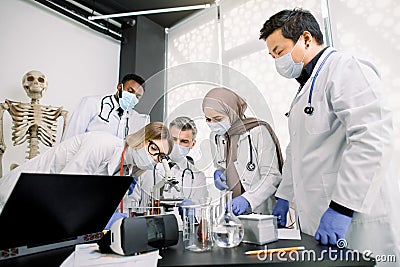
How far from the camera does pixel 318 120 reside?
3.30ft

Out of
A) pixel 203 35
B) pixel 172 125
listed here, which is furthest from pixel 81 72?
pixel 172 125

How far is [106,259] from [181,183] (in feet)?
1.67

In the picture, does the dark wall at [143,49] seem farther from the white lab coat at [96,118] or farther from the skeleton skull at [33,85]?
the skeleton skull at [33,85]

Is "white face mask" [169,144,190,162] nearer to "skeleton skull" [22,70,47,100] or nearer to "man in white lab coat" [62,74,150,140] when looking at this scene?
"man in white lab coat" [62,74,150,140]

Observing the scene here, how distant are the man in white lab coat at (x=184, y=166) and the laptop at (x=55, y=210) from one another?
9.8 inches

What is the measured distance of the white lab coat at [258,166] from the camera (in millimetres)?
1030

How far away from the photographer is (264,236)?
0.70m

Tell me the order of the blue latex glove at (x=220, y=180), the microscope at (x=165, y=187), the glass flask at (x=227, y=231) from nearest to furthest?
the glass flask at (x=227, y=231), the blue latex glove at (x=220, y=180), the microscope at (x=165, y=187)

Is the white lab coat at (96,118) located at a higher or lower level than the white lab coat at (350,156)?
higher

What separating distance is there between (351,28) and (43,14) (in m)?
2.65

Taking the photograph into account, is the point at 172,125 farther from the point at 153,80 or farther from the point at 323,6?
the point at 323,6

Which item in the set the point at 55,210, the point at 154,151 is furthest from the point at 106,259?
the point at 154,151

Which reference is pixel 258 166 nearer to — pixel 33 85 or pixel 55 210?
pixel 55 210

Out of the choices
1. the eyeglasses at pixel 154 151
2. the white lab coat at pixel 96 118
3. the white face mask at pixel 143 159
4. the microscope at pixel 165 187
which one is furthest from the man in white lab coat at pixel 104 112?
the microscope at pixel 165 187
